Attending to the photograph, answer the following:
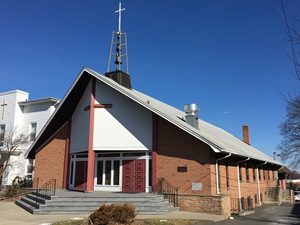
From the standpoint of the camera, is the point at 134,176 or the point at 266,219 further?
the point at 134,176

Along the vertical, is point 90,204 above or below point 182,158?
below

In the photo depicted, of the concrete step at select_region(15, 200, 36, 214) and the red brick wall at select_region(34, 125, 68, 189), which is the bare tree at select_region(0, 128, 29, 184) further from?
the concrete step at select_region(15, 200, 36, 214)

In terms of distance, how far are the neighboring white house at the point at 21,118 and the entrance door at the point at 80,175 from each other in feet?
30.1

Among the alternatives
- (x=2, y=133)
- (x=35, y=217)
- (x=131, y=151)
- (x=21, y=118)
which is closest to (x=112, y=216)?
(x=35, y=217)

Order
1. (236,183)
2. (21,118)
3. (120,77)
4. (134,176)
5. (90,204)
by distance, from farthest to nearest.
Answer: (21,118) < (120,77) < (236,183) < (134,176) < (90,204)

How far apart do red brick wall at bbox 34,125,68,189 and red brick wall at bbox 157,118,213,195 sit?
326 inches

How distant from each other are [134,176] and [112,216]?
10.5 m

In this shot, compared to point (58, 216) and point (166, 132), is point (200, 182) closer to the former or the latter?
point (166, 132)

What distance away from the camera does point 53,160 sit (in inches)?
1014

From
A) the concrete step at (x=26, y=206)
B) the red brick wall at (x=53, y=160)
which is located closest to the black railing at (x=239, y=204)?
the concrete step at (x=26, y=206)

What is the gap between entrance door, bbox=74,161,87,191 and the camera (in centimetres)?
2360

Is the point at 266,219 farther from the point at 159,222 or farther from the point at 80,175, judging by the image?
the point at 80,175

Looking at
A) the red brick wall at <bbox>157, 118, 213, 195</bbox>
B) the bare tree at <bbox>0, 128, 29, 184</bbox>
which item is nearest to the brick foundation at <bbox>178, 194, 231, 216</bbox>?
the red brick wall at <bbox>157, 118, 213, 195</bbox>

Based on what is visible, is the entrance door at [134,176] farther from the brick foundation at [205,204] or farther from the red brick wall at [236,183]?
the red brick wall at [236,183]
